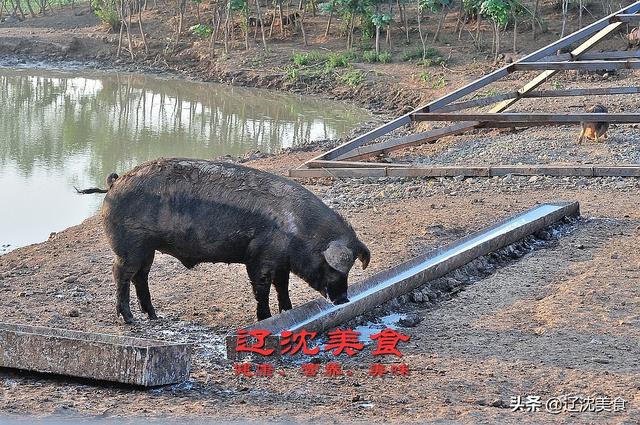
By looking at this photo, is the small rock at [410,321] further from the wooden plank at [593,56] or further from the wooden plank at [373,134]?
the wooden plank at [593,56]

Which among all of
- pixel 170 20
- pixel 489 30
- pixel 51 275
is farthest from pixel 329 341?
pixel 170 20

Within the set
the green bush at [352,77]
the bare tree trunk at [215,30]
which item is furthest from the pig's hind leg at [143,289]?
the bare tree trunk at [215,30]

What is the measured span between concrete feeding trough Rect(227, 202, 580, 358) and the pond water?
581 centimetres

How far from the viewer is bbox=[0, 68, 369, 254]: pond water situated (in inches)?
613

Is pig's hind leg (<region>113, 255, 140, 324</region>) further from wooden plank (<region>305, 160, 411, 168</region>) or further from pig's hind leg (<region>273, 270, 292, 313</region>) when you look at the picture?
wooden plank (<region>305, 160, 411, 168</region>)

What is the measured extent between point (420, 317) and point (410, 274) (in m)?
0.75

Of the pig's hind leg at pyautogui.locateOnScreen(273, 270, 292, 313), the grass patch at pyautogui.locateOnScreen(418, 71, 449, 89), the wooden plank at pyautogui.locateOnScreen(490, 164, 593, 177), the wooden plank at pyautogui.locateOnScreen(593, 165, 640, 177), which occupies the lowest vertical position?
the grass patch at pyautogui.locateOnScreen(418, 71, 449, 89)

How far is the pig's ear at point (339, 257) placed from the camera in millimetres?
6621

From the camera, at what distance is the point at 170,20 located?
39.9 meters

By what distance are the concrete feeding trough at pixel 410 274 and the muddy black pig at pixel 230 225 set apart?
0.70 ft

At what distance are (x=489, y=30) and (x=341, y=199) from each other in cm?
2349

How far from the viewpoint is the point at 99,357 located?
5500 mm

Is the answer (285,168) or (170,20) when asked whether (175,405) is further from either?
(170,20)

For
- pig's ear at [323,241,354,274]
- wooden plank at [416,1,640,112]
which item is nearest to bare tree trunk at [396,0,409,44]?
wooden plank at [416,1,640,112]
